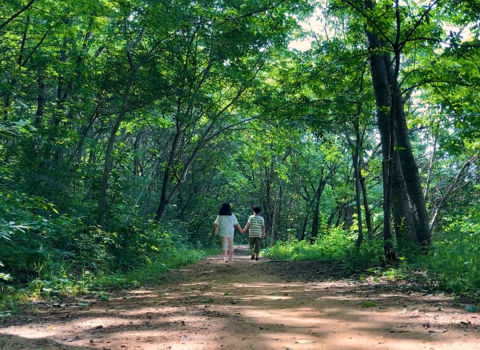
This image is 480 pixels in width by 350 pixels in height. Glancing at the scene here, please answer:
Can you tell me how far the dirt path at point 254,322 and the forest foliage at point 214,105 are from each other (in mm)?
1116

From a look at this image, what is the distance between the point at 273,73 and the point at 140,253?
332 inches

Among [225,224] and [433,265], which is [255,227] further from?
[433,265]

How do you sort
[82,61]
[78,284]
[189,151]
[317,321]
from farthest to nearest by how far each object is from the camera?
[189,151] → [82,61] → [78,284] → [317,321]

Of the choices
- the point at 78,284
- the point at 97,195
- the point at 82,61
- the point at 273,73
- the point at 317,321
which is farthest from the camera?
the point at 273,73

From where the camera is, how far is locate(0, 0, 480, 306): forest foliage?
6.91 metres

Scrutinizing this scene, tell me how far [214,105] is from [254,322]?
11953 mm

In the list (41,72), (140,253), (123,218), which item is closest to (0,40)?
(41,72)

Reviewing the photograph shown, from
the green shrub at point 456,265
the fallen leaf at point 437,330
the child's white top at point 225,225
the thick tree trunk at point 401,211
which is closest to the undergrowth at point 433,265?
the green shrub at point 456,265

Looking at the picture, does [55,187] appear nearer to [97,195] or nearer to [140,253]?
[97,195]

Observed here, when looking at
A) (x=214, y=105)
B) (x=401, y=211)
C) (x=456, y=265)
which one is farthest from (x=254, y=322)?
(x=214, y=105)

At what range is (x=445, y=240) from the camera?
295 inches

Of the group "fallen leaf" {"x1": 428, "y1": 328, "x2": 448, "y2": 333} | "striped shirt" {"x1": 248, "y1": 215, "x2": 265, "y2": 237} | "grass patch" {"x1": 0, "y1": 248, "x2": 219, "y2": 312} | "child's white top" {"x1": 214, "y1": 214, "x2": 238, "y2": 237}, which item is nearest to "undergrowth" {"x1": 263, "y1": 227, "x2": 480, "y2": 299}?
"fallen leaf" {"x1": 428, "y1": 328, "x2": 448, "y2": 333}

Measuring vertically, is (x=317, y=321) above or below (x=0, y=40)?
below

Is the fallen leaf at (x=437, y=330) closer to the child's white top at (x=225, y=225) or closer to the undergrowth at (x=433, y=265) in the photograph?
the undergrowth at (x=433, y=265)
